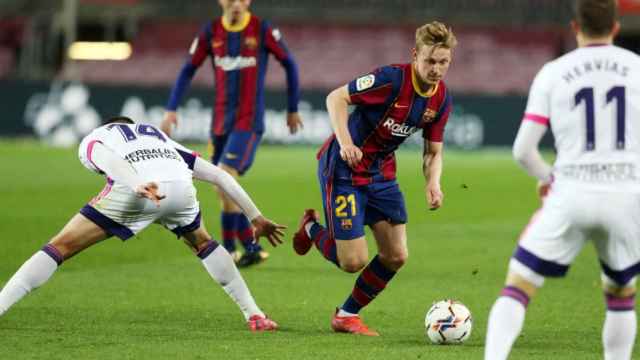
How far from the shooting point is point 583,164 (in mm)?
5855

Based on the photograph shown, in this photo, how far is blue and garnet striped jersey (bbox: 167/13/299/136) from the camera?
12.4 m

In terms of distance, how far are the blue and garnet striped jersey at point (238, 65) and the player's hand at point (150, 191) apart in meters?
4.84

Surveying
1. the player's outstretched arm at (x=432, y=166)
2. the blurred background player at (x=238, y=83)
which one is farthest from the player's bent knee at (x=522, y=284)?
the blurred background player at (x=238, y=83)

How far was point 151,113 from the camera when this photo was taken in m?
32.2

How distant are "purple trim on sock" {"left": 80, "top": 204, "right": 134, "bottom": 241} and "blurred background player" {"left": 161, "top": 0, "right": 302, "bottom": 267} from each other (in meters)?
4.22

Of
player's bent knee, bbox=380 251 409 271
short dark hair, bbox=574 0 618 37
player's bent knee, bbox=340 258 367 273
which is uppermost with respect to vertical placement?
short dark hair, bbox=574 0 618 37

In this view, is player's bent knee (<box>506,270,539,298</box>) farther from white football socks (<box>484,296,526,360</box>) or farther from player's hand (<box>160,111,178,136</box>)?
player's hand (<box>160,111,178,136</box>)

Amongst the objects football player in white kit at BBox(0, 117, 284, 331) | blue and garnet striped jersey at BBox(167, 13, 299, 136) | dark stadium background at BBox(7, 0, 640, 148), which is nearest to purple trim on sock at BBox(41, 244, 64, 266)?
football player in white kit at BBox(0, 117, 284, 331)

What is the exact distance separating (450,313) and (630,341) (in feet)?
5.87

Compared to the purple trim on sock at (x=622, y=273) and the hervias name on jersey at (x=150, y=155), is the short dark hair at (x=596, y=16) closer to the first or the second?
the purple trim on sock at (x=622, y=273)

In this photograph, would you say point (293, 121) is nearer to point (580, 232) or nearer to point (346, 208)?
point (346, 208)

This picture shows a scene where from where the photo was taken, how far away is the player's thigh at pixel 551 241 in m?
5.87

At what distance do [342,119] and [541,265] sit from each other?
220 centimetres

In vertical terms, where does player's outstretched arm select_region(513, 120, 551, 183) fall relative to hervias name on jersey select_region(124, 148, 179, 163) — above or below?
above
